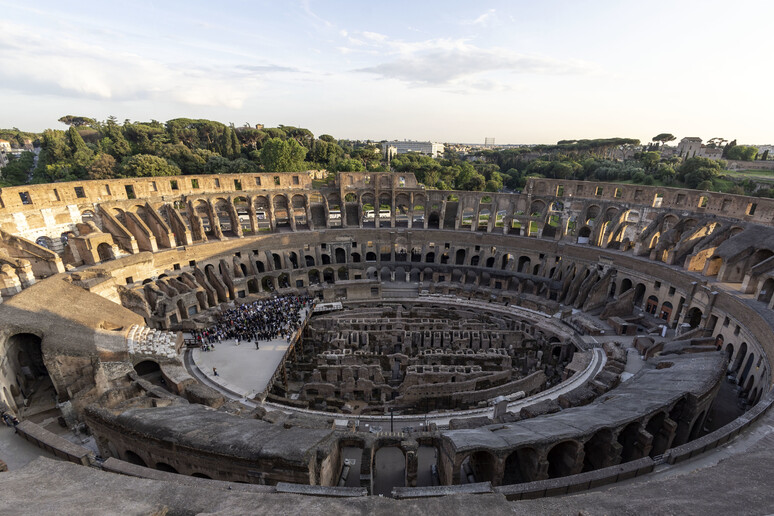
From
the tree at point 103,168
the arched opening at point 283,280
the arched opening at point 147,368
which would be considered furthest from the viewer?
the tree at point 103,168

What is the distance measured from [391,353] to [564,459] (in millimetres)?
11408

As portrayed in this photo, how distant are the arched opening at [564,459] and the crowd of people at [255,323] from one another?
52.6 feet

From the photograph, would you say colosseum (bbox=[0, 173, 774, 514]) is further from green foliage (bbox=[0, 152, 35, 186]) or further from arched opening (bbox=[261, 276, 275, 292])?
green foliage (bbox=[0, 152, 35, 186])

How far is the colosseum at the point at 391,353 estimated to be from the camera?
9.69m

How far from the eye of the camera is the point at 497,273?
3150cm

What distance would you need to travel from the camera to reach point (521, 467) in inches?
498

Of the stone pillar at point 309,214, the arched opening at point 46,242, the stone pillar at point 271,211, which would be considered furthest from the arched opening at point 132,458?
the stone pillar at point 309,214

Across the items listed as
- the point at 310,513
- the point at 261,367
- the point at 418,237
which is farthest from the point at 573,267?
the point at 310,513

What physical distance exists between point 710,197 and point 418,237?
23.0 meters

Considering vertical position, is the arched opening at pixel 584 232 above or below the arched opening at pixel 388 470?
above

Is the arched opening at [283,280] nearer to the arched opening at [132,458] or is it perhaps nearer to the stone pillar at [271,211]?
the stone pillar at [271,211]

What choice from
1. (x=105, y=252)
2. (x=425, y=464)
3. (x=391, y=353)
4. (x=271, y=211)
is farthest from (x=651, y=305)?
(x=105, y=252)

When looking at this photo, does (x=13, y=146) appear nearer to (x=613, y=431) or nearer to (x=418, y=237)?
(x=418, y=237)

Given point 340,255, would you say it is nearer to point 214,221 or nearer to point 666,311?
point 214,221
